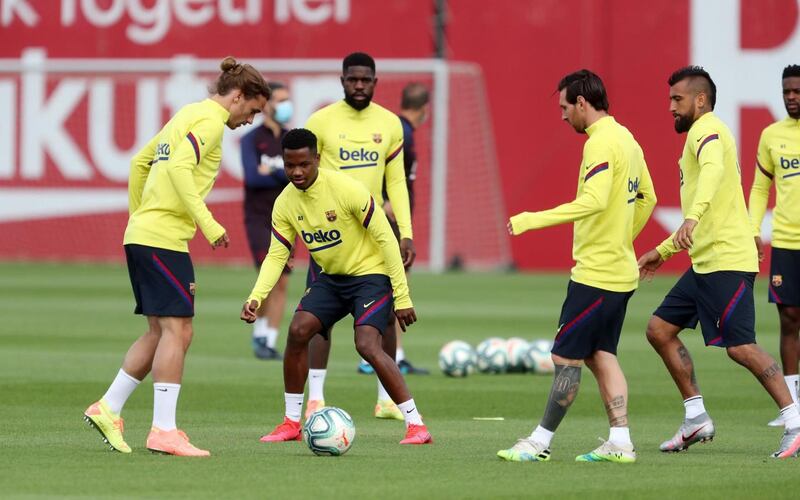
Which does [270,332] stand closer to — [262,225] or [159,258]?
[262,225]

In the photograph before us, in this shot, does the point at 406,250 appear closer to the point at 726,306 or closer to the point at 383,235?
the point at 383,235

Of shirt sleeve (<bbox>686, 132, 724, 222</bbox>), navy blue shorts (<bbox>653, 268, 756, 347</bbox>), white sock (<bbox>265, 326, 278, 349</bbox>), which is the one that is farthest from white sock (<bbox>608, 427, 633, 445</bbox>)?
white sock (<bbox>265, 326, 278, 349</bbox>)

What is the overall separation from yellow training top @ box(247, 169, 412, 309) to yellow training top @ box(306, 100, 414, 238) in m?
1.44

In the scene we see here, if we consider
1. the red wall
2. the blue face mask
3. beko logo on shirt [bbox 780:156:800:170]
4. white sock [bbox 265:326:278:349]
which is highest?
the red wall

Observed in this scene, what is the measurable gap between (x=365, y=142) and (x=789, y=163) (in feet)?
10.1

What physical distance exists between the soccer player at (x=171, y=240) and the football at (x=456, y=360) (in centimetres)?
490

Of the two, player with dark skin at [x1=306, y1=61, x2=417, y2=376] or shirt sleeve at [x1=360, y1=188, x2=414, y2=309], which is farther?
player with dark skin at [x1=306, y1=61, x2=417, y2=376]

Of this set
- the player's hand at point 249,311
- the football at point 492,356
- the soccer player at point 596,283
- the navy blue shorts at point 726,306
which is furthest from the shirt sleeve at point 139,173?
the football at point 492,356

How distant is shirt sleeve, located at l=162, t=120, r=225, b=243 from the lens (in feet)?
30.4

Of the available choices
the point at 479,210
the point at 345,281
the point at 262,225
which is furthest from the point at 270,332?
the point at 479,210

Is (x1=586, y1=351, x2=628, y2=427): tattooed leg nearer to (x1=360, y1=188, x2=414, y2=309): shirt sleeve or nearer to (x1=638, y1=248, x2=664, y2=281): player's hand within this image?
(x1=638, y1=248, x2=664, y2=281): player's hand

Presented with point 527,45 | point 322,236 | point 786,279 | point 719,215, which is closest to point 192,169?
point 322,236

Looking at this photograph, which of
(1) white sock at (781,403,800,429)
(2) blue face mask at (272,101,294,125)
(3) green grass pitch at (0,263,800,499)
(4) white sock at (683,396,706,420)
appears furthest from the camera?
(2) blue face mask at (272,101,294,125)

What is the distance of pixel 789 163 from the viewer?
1154 cm
